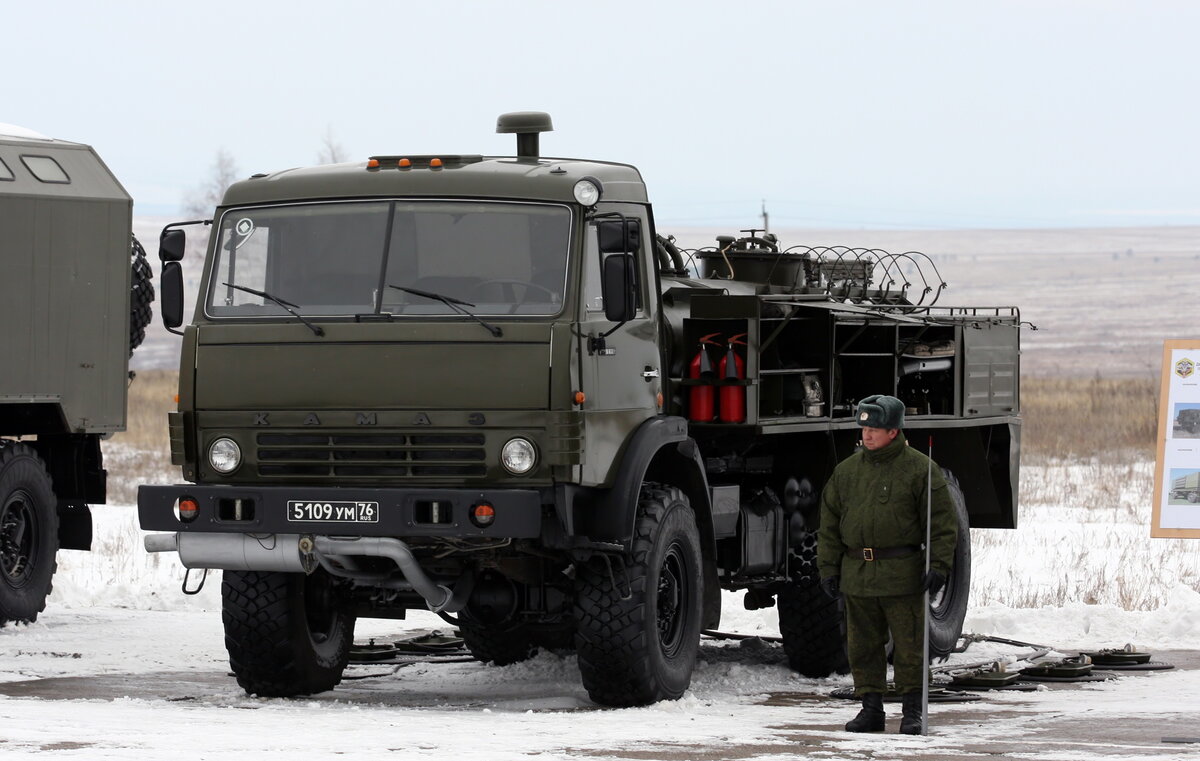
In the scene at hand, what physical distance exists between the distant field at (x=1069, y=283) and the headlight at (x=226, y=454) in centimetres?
7115

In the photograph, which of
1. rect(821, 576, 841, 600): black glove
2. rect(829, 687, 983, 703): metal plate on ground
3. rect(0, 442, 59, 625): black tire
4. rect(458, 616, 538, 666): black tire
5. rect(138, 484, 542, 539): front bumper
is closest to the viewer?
rect(138, 484, 542, 539): front bumper

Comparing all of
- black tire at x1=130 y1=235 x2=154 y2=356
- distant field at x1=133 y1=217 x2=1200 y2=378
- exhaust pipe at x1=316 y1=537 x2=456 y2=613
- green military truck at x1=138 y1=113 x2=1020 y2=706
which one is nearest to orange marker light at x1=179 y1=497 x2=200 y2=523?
green military truck at x1=138 y1=113 x2=1020 y2=706

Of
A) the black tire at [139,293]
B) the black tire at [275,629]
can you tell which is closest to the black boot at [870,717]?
the black tire at [275,629]

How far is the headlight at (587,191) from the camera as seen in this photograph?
10336 mm

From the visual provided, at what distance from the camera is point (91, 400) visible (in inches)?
601

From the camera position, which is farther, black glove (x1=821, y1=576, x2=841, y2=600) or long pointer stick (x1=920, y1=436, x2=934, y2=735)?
black glove (x1=821, y1=576, x2=841, y2=600)

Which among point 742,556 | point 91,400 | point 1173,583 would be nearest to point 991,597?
point 1173,583

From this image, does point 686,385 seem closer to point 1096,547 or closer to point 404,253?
point 404,253

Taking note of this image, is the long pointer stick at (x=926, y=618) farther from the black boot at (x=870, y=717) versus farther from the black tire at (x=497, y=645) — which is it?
the black tire at (x=497, y=645)

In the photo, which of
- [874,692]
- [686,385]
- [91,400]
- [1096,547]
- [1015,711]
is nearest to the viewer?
[874,692]

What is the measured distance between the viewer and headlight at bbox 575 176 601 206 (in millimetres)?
10336

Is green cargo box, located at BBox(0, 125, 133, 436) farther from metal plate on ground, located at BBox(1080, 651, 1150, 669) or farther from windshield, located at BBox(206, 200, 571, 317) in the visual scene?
metal plate on ground, located at BBox(1080, 651, 1150, 669)

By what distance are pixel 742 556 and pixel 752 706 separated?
138cm

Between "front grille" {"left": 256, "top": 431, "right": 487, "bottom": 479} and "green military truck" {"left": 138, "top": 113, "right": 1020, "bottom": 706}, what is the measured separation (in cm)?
1
